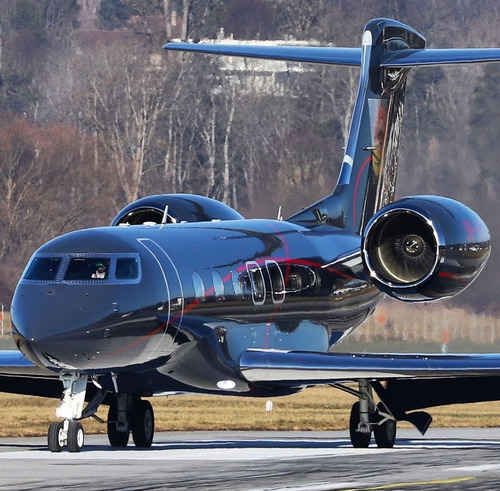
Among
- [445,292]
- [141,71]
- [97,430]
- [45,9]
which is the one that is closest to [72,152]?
[141,71]

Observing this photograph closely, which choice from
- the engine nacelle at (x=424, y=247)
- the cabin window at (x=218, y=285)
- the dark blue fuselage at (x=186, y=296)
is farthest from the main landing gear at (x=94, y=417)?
the engine nacelle at (x=424, y=247)

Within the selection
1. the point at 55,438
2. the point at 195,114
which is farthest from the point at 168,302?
the point at 195,114

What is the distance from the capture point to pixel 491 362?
23.4 meters

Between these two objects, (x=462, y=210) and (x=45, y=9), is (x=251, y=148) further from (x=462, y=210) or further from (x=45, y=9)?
(x=462, y=210)

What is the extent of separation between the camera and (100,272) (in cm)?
2219

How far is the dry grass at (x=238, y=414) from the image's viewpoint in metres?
29.5

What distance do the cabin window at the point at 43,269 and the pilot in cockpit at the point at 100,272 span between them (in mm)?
485

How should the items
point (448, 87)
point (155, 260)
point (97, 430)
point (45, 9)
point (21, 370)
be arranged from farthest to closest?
point (45, 9) → point (448, 87) → point (97, 430) → point (21, 370) → point (155, 260)

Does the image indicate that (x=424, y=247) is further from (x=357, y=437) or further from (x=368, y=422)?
(x=357, y=437)

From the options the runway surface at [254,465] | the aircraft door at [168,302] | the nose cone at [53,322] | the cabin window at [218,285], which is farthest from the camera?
the cabin window at [218,285]

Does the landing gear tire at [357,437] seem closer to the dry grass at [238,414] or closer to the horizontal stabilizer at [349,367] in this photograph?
the horizontal stabilizer at [349,367]

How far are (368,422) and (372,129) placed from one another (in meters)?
6.61

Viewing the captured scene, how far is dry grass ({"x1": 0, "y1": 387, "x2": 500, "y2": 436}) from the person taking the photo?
29547mm

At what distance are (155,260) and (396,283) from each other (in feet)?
13.3
